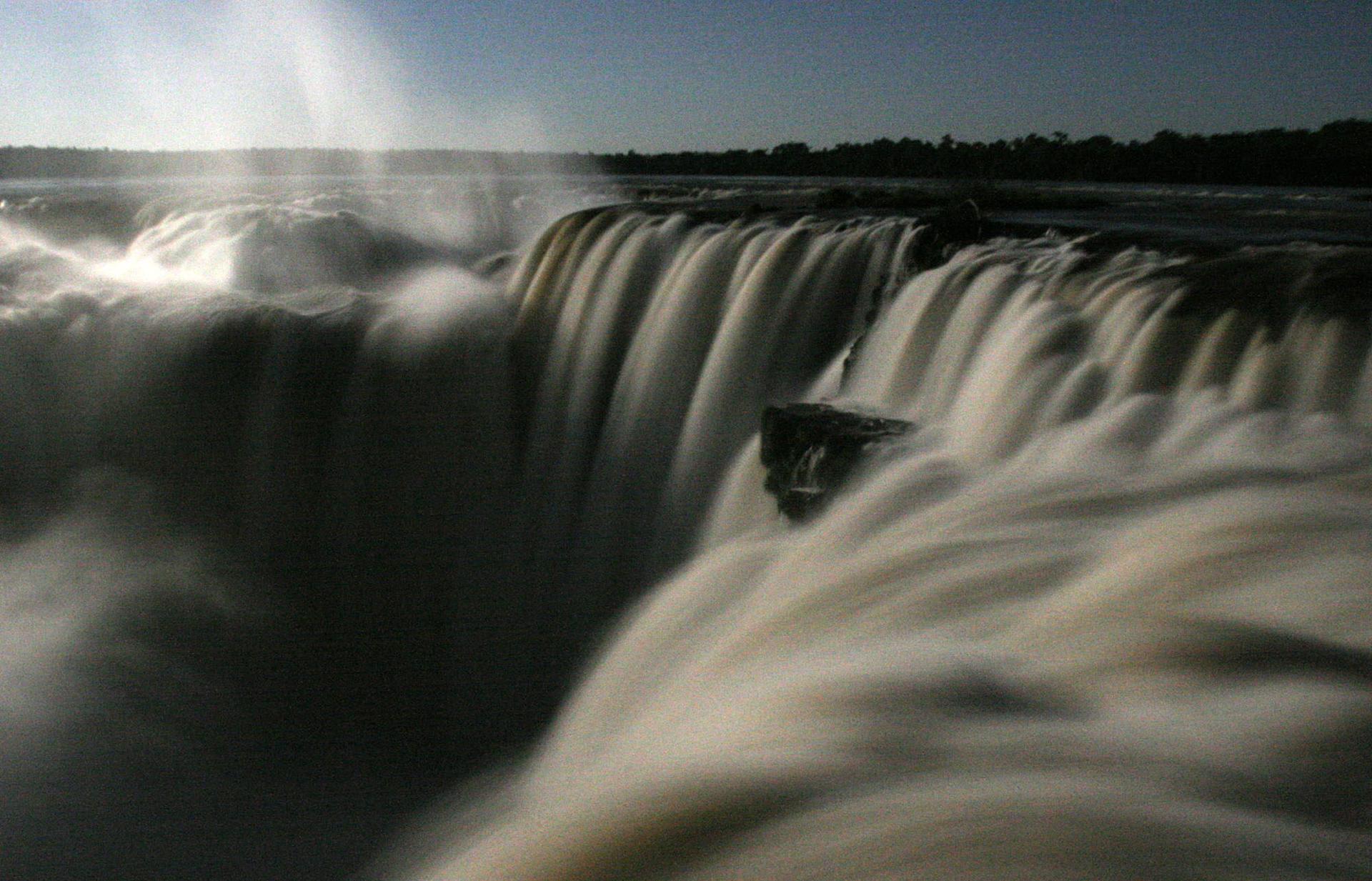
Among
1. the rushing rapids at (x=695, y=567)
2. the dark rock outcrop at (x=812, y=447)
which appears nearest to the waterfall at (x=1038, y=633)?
the rushing rapids at (x=695, y=567)

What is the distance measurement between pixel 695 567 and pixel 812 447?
885 millimetres

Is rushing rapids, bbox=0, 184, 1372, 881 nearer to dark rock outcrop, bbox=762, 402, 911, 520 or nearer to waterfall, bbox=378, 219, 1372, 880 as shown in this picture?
waterfall, bbox=378, 219, 1372, 880

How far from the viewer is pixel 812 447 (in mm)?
6695

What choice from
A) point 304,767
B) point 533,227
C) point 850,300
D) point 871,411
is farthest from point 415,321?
point 533,227

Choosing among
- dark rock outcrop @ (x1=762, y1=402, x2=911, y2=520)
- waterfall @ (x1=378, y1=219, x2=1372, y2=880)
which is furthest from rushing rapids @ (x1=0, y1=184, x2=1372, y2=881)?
dark rock outcrop @ (x1=762, y1=402, x2=911, y2=520)

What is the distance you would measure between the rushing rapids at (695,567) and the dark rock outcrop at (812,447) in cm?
16

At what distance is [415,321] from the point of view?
12969mm

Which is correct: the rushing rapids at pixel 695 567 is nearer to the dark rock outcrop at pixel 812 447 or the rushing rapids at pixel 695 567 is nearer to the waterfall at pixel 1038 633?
the waterfall at pixel 1038 633

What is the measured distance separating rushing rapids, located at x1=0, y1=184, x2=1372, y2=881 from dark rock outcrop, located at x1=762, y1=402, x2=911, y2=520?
0.16 metres

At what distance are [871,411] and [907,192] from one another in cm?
1208

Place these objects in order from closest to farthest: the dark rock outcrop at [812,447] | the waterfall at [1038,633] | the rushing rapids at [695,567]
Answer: the waterfall at [1038,633] < the rushing rapids at [695,567] < the dark rock outcrop at [812,447]

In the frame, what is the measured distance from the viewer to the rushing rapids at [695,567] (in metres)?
3.10

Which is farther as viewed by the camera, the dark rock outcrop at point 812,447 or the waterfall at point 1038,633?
the dark rock outcrop at point 812,447

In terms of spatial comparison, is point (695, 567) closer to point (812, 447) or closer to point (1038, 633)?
point (812, 447)
